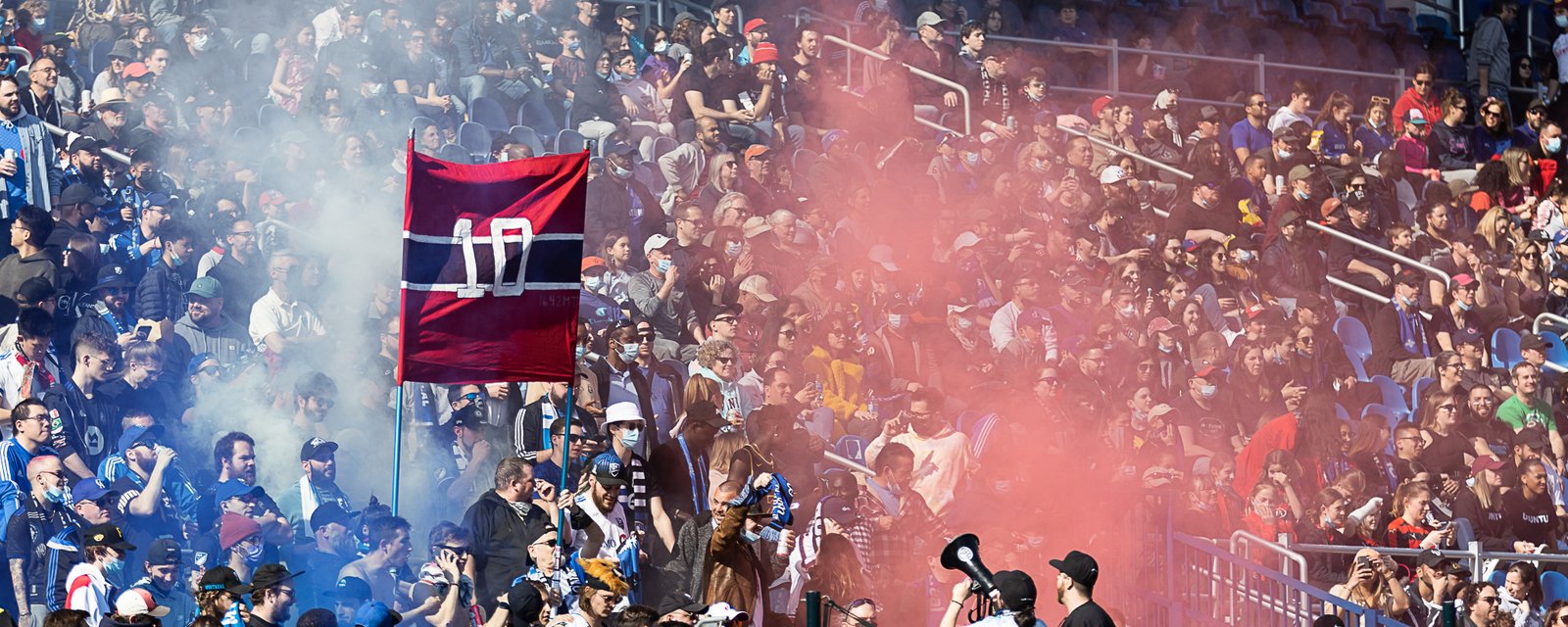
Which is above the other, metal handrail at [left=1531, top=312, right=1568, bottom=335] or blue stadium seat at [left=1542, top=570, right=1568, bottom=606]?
metal handrail at [left=1531, top=312, right=1568, bottom=335]

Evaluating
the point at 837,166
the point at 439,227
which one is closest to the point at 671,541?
the point at 439,227

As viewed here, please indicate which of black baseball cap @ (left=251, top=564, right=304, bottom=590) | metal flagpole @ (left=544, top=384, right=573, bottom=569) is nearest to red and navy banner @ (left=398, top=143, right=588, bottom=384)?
metal flagpole @ (left=544, top=384, right=573, bottom=569)

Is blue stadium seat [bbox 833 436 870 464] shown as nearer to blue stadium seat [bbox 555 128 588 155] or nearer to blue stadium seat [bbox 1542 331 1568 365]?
blue stadium seat [bbox 555 128 588 155]

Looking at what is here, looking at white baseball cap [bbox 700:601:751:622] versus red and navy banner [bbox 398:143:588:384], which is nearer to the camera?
white baseball cap [bbox 700:601:751:622]

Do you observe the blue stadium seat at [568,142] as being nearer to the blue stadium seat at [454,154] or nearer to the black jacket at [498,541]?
the blue stadium seat at [454,154]

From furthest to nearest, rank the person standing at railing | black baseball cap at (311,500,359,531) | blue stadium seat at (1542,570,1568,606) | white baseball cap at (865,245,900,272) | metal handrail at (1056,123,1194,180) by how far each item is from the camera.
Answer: the person standing at railing < metal handrail at (1056,123,1194,180) < white baseball cap at (865,245,900,272) < blue stadium seat at (1542,570,1568,606) < black baseball cap at (311,500,359,531)

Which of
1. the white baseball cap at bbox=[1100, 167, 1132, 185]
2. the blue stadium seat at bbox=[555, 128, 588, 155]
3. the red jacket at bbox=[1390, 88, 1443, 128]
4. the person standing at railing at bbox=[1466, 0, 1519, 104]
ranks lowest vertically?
the white baseball cap at bbox=[1100, 167, 1132, 185]

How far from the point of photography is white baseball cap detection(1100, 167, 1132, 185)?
1320cm

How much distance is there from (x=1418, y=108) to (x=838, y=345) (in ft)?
20.0

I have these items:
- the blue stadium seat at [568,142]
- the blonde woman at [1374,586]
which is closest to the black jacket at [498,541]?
the blue stadium seat at [568,142]

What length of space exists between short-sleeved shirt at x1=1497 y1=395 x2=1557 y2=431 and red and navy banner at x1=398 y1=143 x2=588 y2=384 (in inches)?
257

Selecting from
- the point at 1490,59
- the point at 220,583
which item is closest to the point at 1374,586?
the point at 220,583

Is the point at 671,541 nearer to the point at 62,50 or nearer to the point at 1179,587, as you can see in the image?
the point at 1179,587

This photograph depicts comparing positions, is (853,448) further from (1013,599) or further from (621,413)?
(1013,599)
